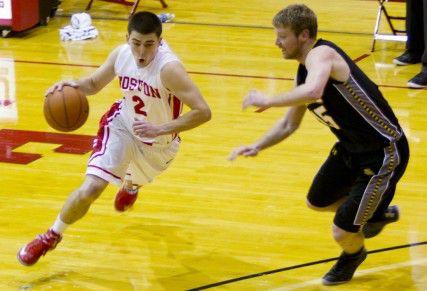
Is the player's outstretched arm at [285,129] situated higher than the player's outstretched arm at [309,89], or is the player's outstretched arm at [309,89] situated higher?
the player's outstretched arm at [309,89]

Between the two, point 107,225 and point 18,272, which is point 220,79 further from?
point 18,272

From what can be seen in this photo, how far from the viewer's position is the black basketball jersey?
5258 millimetres

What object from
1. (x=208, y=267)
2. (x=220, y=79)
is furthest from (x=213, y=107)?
(x=208, y=267)

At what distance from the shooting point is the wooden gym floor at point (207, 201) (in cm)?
586

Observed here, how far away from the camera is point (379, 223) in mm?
5656

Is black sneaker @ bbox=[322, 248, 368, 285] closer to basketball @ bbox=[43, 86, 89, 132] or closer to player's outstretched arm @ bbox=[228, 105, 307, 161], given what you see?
player's outstretched arm @ bbox=[228, 105, 307, 161]

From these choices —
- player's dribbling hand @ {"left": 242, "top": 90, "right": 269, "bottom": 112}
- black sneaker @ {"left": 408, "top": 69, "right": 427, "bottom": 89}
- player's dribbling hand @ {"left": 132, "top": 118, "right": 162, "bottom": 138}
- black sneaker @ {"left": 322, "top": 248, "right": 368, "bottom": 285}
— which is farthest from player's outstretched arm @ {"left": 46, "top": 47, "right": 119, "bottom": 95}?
black sneaker @ {"left": 408, "top": 69, "right": 427, "bottom": 89}

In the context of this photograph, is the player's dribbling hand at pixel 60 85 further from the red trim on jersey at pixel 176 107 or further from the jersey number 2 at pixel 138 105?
the red trim on jersey at pixel 176 107

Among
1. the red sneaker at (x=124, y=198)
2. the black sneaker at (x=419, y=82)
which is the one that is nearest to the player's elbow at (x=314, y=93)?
the red sneaker at (x=124, y=198)

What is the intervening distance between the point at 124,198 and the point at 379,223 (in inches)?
74.6

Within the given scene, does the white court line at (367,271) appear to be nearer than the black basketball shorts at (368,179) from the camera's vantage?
No

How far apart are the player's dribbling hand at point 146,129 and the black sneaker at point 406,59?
21.0 feet

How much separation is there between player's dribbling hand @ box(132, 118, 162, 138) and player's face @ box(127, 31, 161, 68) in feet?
1.39

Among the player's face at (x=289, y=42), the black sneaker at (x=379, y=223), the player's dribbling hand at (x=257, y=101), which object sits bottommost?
the black sneaker at (x=379, y=223)
